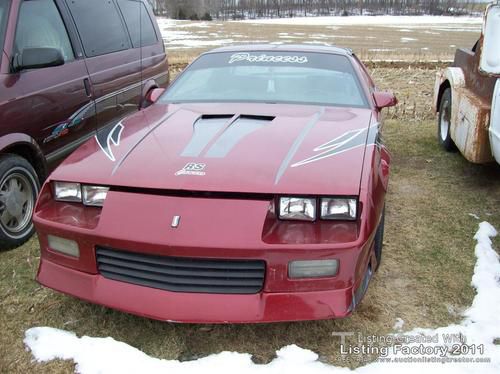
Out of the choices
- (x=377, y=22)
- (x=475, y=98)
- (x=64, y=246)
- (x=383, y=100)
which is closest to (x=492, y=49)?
(x=383, y=100)

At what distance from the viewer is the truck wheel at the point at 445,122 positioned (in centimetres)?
615

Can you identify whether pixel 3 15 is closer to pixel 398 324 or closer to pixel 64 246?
pixel 64 246

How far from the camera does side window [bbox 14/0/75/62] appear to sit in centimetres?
397

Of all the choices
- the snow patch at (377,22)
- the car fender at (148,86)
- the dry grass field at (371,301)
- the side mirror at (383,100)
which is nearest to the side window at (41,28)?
the car fender at (148,86)

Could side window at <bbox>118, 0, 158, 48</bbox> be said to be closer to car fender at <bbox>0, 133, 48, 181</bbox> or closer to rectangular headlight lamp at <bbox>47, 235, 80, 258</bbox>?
car fender at <bbox>0, 133, 48, 181</bbox>

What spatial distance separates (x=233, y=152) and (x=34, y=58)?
1.88 metres

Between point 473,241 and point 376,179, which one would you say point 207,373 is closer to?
point 376,179

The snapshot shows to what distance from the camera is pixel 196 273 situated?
2.46 m

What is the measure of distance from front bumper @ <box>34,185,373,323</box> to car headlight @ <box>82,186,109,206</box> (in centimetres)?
17

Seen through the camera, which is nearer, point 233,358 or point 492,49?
point 233,358

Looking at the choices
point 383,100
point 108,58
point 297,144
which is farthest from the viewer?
point 108,58

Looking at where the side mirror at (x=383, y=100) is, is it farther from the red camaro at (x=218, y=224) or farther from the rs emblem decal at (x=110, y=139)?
the rs emblem decal at (x=110, y=139)

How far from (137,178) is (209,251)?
1.94 ft

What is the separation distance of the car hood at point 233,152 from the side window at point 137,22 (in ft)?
8.69
